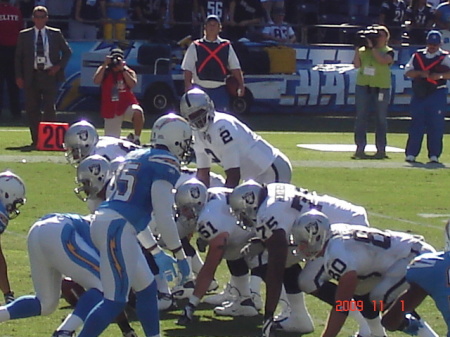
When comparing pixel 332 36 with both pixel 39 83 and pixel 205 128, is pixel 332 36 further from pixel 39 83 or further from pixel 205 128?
pixel 205 128

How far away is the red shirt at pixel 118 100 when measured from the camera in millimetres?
12602

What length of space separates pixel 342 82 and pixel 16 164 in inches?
332

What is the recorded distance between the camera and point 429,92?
45.6 feet

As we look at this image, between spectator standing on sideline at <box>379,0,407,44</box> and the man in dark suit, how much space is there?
8.02 m

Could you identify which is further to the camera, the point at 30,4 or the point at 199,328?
the point at 30,4

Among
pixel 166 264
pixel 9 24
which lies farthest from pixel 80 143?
pixel 9 24

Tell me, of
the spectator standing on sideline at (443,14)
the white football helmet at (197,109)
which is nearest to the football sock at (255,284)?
the white football helmet at (197,109)

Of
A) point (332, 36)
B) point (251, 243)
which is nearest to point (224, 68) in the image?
point (251, 243)

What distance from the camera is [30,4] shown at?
61.3 ft

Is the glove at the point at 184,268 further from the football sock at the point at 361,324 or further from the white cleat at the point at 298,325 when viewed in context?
the football sock at the point at 361,324

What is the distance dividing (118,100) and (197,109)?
5200 mm

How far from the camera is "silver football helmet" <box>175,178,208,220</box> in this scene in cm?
660

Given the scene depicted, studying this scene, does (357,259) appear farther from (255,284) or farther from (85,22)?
(85,22)

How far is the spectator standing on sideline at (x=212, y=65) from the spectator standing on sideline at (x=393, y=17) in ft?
27.5
